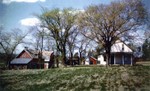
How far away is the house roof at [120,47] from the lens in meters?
12.0

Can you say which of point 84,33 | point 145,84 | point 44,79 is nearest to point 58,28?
point 84,33

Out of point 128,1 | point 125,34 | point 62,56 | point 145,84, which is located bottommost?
point 145,84

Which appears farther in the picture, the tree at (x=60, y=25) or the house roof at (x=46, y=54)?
the house roof at (x=46, y=54)

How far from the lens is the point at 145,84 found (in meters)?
7.85

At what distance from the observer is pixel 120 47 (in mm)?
12703

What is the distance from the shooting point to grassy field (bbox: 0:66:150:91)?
7998mm

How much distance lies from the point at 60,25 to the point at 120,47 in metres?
2.76

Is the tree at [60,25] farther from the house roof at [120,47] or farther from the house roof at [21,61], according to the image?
the house roof at [21,61]

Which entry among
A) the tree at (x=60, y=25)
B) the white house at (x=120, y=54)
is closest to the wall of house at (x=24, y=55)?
the tree at (x=60, y=25)

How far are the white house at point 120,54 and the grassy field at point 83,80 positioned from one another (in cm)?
282

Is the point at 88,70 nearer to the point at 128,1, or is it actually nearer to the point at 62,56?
the point at 62,56

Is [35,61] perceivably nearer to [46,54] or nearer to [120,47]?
[46,54]

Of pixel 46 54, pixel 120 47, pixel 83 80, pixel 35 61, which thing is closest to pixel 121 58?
pixel 120 47

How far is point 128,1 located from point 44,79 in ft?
15.1
